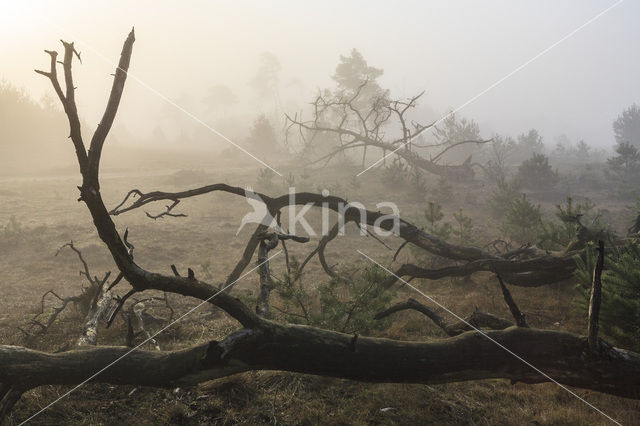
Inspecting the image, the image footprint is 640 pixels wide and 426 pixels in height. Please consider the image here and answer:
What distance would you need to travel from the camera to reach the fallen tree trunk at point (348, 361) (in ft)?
9.50

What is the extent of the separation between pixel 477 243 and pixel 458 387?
8176 mm

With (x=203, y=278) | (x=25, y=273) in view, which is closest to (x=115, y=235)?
(x=203, y=278)

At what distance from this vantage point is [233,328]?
583cm

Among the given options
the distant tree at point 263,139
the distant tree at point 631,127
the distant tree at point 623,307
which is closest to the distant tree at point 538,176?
the distant tree at point 623,307

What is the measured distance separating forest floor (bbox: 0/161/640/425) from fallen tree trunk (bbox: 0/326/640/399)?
750 mm

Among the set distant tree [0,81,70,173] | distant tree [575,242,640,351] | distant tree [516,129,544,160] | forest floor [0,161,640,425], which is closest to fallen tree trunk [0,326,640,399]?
forest floor [0,161,640,425]

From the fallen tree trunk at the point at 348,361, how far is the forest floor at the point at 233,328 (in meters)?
0.75

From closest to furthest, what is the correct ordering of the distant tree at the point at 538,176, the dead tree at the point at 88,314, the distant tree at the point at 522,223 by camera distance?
the dead tree at the point at 88,314 < the distant tree at the point at 522,223 < the distant tree at the point at 538,176

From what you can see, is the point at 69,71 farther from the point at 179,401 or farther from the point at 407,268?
the point at 407,268

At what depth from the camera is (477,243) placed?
450 inches

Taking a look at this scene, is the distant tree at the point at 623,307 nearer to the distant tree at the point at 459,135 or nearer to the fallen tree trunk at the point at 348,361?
the fallen tree trunk at the point at 348,361

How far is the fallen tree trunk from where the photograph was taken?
2896mm

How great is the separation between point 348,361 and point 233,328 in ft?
11.0

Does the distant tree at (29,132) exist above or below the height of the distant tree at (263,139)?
below
